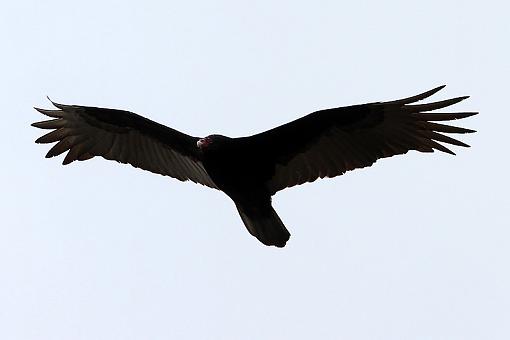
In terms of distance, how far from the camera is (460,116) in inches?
435

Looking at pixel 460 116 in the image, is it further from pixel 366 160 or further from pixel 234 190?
pixel 234 190

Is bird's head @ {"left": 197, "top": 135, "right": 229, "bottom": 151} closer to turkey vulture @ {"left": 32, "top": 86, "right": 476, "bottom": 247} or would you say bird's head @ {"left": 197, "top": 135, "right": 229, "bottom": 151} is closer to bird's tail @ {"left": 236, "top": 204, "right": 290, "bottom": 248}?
turkey vulture @ {"left": 32, "top": 86, "right": 476, "bottom": 247}

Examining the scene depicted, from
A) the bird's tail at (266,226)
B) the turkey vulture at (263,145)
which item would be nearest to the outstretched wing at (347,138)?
the turkey vulture at (263,145)

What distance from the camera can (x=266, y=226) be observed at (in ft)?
38.5

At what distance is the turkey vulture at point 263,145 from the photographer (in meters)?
11.3

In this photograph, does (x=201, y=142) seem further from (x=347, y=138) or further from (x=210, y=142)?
(x=347, y=138)

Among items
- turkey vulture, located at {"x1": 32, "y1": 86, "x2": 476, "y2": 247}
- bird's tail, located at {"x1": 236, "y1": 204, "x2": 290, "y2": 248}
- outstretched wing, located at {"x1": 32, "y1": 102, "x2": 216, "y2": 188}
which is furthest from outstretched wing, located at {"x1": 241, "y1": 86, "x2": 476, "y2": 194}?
outstretched wing, located at {"x1": 32, "y1": 102, "x2": 216, "y2": 188}

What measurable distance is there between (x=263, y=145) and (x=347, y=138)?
0.81 m

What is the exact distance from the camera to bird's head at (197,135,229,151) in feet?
36.6

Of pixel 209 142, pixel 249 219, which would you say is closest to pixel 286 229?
pixel 249 219

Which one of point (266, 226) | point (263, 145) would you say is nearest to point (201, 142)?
point (263, 145)

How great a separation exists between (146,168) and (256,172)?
4.28ft

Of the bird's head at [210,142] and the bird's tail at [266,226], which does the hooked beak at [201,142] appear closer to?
the bird's head at [210,142]

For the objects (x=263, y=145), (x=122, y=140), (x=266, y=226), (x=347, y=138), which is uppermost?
(x=122, y=140)
